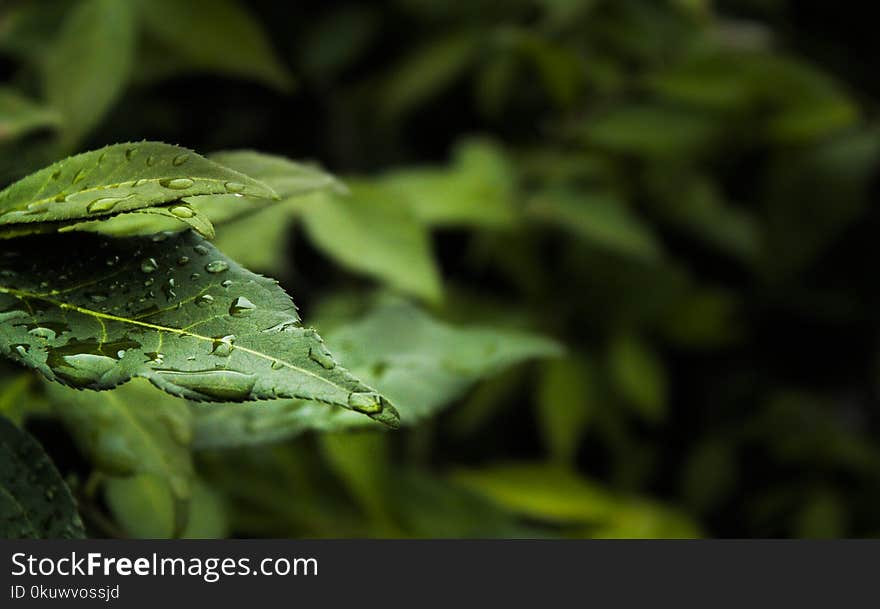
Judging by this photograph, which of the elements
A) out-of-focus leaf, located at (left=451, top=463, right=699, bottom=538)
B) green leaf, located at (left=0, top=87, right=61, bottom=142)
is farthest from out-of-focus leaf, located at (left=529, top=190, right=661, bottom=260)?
green leaf, located at (left=0, top=87, right=61, bottom=142)

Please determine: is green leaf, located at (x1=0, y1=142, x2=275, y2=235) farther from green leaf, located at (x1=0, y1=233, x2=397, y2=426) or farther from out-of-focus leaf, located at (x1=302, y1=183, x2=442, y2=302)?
out-of-focus leaf, located at (x1=302, y1=183, x2=442, y2=302)

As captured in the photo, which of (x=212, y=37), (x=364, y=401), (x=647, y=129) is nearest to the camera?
(x=364, y=401)

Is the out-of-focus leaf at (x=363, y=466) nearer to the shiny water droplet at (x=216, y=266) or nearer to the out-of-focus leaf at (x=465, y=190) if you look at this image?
the out-of-focus leaf at (x=465, y=190)

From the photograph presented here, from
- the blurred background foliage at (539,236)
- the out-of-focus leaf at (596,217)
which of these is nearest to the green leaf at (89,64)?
the blurred background foliage at (539,236)

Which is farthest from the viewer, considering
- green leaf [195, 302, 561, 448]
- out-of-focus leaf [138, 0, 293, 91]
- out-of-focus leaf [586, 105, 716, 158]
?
out-of-focus leaf [586, 105, 716, 158]

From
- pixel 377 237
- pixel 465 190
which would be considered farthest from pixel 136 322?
pixel 465 190

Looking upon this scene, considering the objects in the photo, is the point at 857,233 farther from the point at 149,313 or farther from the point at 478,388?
the point at 149,313

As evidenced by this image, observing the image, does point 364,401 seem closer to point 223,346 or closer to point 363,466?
point 223,346
